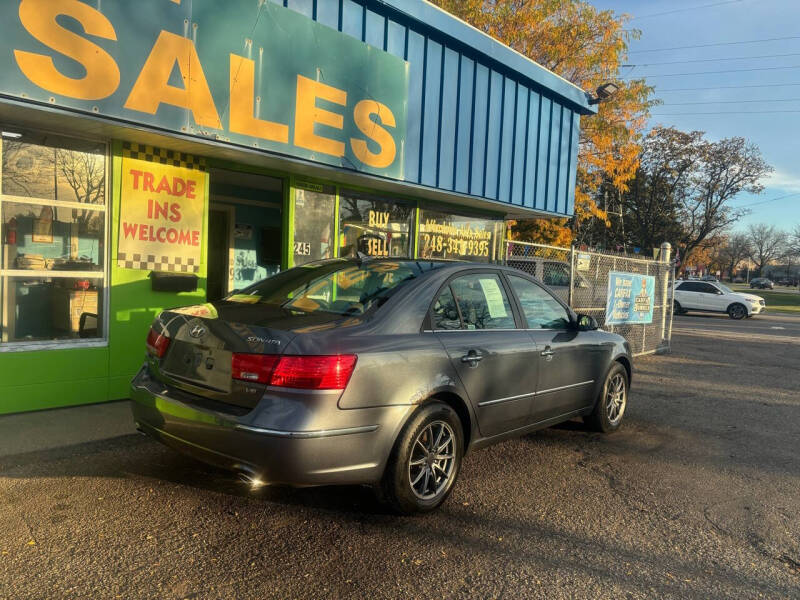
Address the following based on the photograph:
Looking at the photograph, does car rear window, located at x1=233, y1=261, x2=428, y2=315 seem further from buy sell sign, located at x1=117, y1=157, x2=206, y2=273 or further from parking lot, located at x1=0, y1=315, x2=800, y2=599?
buy sell sign, located at x1=117, y1=157, x2=206, y2=273

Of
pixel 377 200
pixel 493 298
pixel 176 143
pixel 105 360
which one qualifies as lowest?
pixel 105 360

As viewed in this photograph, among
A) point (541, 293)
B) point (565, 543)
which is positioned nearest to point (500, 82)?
point (541, 293)

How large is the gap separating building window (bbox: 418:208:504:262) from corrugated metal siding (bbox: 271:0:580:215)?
716 millimetres

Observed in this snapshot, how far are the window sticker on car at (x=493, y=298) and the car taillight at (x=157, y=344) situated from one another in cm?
223

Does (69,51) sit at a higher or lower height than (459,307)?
higher

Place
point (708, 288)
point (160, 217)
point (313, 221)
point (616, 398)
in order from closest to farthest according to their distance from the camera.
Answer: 1. point (616, 398)
2. point (160, 217)
3. point (313, 221)
4. point (708, 288)

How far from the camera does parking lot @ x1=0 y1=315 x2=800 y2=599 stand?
275 cm

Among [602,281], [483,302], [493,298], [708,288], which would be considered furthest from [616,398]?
[708,288]

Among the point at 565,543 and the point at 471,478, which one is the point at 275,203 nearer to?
the point at 471,478

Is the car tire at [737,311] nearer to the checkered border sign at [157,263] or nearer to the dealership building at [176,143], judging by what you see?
the dealership building at [176,143]

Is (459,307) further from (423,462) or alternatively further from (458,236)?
(458,236)

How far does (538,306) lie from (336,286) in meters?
1.79

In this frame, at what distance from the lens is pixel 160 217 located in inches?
231

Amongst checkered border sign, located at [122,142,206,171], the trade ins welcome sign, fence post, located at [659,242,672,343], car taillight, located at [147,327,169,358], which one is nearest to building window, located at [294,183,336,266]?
the trade ins welcome sign
